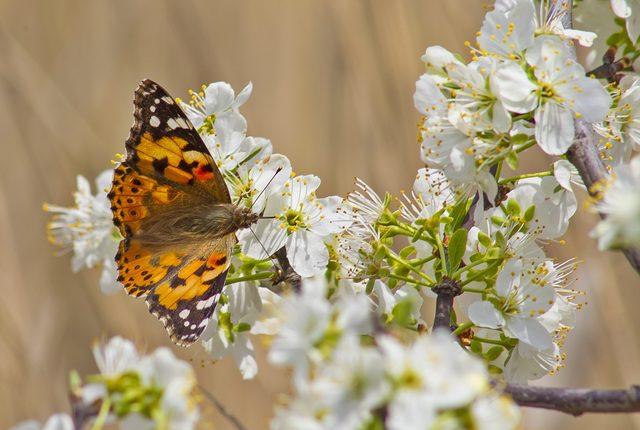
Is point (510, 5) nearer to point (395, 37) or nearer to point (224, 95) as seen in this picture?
point (224, 95)

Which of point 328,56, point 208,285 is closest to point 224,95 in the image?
point 208,285

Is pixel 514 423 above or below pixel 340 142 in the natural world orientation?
above

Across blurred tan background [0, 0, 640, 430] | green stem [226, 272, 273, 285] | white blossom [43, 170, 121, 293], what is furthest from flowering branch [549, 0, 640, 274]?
blurred tan background [0, 0, 640, 430]

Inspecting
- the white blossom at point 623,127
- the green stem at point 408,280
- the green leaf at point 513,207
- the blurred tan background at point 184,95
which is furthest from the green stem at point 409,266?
the blurred tan background at point 184,95

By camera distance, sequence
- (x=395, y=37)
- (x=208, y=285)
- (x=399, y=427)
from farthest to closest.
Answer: (x=395, y=37)
(x=208, y=285)
(x=399, y=427)

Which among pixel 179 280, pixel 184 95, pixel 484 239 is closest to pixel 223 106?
pixel 179 280

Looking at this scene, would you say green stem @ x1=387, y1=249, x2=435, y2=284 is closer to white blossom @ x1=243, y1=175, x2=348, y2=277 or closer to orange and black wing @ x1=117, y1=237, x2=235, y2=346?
white blossom @ x1=243, y1=175, x2=348, y2=277
